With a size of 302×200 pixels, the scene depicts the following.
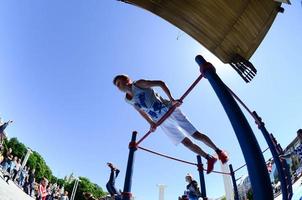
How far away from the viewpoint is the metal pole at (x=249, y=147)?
4.68 feet

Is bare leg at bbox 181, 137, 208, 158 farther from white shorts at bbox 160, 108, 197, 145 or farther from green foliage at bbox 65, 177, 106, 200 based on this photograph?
green foliage at bbox 65, 177, 106, 200

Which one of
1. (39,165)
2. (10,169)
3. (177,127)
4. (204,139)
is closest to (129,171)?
(177,127)

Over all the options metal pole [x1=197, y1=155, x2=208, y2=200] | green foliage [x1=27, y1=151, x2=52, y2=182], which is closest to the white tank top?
metal pole [x1=197, y1=155, x2=208, y2=200]

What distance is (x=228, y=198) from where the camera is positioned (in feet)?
29.2

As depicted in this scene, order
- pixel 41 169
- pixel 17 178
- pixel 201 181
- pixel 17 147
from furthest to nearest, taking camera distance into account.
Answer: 1. pixel 41 169
2. pixel 17 147
3. pixel 17 178
4. pixel 201 181

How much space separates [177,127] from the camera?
377 cm

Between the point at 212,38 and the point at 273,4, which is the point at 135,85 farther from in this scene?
the point at 273,4

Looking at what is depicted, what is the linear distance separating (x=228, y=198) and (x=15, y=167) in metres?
8.62

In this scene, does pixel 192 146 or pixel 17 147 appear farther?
pixel 17 147

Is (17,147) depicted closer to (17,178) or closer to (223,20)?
(17,178)

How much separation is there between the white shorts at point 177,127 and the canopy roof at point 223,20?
1.59 m

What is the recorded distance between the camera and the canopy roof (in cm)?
394

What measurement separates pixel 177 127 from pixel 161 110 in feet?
1.14

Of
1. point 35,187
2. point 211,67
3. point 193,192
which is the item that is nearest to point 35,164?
point 35,187
